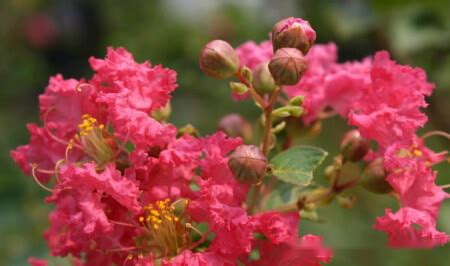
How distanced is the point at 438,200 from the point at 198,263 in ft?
1.47

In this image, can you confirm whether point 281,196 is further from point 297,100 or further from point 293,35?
point 293,35

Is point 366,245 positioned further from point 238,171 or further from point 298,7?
point 238,171

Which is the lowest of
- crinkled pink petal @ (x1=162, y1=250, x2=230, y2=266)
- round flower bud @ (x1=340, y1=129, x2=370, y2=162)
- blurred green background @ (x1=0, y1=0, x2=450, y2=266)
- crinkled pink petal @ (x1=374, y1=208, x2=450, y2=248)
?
crinkled pink petal @ (x1=162, y1=250, x2=230, y2=266)

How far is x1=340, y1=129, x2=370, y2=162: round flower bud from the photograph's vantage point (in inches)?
57.4

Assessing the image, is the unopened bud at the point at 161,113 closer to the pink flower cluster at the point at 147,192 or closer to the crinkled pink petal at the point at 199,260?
the pink flower cluster at the point at 147,192

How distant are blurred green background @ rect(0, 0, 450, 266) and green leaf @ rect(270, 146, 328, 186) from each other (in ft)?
3.07

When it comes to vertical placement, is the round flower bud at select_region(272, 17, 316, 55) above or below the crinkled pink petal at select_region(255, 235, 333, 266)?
above

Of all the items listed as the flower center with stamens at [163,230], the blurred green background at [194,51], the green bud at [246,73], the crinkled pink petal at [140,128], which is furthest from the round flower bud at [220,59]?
the blurred green background at [194,51]

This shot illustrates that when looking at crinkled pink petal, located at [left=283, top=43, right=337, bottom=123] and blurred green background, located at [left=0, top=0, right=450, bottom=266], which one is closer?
crinkled pink petal, located at [left=283, top=43, right=337, bottom=123]

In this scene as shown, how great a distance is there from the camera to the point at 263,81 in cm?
138

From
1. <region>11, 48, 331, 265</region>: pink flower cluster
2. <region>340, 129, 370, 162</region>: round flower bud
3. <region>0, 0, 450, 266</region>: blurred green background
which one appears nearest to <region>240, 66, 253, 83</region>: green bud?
<region>11, 48, 331, 265</region>: pink flower cluster

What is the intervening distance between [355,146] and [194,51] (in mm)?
2270

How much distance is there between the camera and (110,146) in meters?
1.39

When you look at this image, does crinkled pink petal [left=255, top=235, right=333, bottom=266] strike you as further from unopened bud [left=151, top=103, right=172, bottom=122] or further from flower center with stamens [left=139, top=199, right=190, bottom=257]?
unopened bud [left=151, top=103, right=172, bottom=122]
